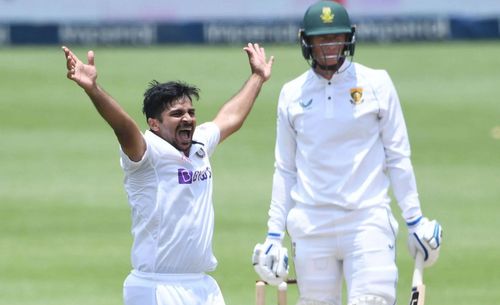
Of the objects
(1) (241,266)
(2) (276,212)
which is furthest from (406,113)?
(2) (276,212)

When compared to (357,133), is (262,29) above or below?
below

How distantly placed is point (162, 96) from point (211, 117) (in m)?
10.4

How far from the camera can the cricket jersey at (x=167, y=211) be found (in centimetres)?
638

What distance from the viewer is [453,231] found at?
38.3 feet

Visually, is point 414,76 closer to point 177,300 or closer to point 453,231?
point 453,231

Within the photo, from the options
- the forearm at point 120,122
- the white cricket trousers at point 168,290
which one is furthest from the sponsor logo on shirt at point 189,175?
the white cricket trousers at point 168,290

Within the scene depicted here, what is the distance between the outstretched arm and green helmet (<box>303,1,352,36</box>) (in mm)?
1177

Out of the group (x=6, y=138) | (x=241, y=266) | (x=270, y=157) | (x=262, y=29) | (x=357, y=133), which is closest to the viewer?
(x=357, y=133)

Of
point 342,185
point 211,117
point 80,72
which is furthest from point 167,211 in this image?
point 211,117

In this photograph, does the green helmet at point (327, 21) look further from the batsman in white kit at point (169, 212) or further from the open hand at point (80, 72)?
the open hand at point (80, 72)

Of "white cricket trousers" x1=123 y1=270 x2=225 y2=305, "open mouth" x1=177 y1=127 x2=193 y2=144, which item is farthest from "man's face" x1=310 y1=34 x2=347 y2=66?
"white cricket trousers" x1=123 y1=270 x2=225 y2=305

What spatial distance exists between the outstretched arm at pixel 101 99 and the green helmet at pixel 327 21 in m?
1.18

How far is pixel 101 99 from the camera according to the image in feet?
20.0

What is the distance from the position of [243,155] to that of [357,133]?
8284mm
